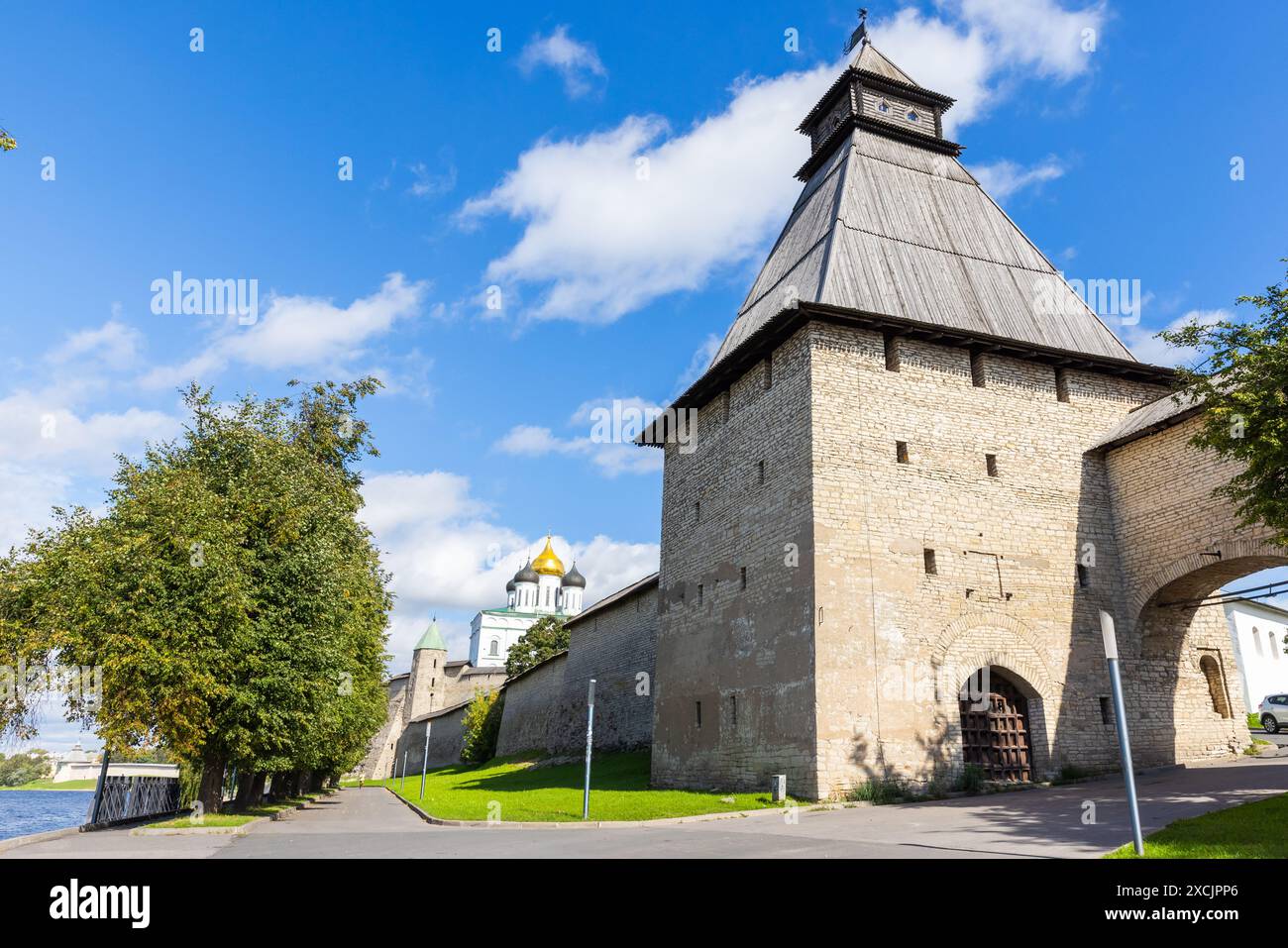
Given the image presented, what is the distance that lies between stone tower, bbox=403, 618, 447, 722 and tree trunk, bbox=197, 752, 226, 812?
201 ft

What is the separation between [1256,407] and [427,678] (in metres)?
75.4

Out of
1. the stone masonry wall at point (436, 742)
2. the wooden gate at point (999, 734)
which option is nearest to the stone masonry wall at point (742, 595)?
the wooden gate at point (999, 734)

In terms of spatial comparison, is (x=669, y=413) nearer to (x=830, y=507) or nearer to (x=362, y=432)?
(x=830, y=507)

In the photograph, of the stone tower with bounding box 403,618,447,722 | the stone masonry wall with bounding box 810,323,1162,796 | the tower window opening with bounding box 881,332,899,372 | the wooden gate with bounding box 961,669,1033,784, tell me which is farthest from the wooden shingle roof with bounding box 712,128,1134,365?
the stone tower with bounding box 403,618,447,722

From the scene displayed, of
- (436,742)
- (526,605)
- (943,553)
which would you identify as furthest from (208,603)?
(526,605)

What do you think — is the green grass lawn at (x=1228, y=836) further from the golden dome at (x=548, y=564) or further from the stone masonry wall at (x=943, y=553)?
the golden dome at (x=548, y=564)

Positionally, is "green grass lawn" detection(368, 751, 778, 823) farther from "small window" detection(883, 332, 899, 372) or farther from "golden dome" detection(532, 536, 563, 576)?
"golden dome" detection(532, 536, 563, 576)

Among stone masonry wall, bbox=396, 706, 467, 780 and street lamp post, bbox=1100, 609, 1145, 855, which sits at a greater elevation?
street lamp post, bbox=1100, 609, 1145, 855

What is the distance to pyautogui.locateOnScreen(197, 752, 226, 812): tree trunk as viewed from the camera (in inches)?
659

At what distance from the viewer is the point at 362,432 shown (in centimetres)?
2848

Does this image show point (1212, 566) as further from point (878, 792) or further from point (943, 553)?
point (878, 792)

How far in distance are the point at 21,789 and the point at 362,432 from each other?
109 m

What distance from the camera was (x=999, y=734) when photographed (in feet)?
57.4

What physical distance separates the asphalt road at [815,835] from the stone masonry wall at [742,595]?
3.03 metres
